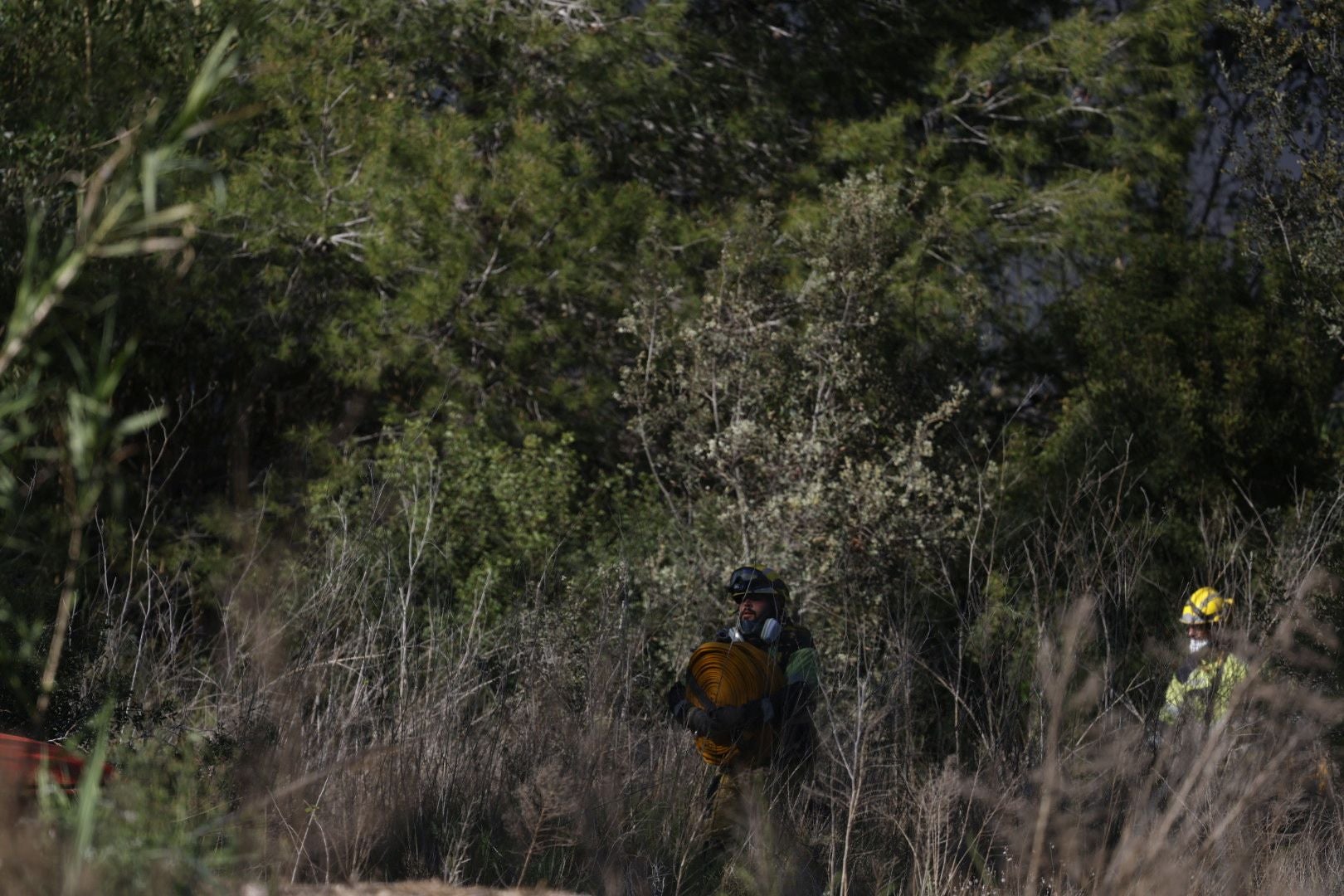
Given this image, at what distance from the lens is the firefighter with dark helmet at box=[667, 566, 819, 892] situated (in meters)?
5.84

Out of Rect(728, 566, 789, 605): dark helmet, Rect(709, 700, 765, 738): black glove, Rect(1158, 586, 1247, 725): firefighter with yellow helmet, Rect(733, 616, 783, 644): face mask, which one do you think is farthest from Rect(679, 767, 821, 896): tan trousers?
Rect(1158, 586, 1247, 725): firefighter with yellow helmet

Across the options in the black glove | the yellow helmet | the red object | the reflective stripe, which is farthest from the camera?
the black glove

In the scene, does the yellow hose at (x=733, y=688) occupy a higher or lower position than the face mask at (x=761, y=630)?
lower

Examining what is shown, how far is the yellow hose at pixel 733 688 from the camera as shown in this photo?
6.05m

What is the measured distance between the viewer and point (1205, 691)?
5.73 meters

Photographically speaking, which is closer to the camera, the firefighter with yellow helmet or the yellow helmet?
the firefighter with yellow helmet

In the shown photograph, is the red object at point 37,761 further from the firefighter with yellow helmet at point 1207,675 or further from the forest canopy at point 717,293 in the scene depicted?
the forest canopy at point 717,293

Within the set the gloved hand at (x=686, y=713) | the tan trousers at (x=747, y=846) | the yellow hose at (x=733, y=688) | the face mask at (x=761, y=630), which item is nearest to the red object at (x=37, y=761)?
the tan trousers at (x=747, y=846)

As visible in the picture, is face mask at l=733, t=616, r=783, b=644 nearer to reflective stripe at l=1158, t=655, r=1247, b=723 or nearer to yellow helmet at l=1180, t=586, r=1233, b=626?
reflective stripe at l=1158, t=655, r=1247, b=723

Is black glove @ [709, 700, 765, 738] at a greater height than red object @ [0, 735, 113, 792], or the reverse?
red object @ [0, 735, 113, 792]

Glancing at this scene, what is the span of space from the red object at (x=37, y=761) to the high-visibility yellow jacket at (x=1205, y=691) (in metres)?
3.05

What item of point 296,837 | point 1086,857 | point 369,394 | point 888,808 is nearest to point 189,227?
point 296,837

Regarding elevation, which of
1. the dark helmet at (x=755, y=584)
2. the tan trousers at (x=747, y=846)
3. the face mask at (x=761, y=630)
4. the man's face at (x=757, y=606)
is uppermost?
the dark helmet at (x=755, y=584)

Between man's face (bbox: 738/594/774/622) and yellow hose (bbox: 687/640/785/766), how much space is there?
13cm
